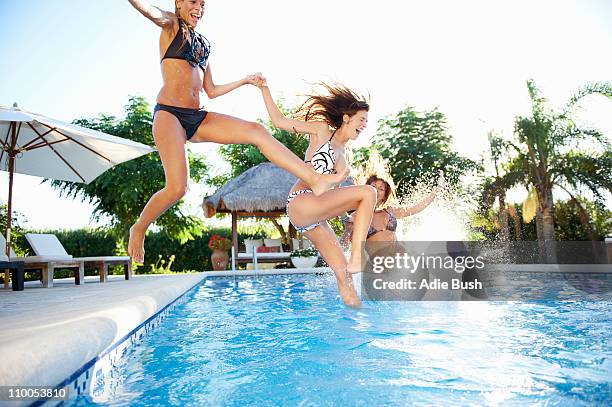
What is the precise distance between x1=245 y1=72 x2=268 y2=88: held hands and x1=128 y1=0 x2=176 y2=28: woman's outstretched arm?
0.72 m

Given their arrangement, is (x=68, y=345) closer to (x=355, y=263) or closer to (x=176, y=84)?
(x=355, y=263)

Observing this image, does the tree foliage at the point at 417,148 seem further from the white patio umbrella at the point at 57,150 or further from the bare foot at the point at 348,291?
the bare foot at the point at 348,291

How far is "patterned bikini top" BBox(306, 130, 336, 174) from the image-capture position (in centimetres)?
393

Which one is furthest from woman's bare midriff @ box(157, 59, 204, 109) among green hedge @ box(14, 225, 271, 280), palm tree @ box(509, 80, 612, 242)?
green hedge @ box(14, 225, 271, 280)

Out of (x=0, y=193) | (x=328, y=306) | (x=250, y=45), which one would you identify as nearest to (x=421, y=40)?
(x=250, y=45)

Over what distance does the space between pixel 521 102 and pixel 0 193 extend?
1872cm

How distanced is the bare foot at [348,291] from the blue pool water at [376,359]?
0.09 meters

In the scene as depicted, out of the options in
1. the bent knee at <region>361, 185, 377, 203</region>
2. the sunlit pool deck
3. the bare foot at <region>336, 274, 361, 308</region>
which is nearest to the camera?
the sunlit pool deck

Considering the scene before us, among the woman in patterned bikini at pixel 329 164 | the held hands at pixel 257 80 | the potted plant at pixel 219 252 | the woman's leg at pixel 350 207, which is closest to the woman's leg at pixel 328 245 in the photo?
the woman in patterned bikini at pixel 329 164

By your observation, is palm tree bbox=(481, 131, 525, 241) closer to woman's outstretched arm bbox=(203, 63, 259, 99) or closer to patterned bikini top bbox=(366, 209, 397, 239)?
patterned bikini top bbox=(366, 209, 397, 239)

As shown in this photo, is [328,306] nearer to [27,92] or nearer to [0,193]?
[0,193]

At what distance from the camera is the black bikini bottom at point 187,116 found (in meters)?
3.70

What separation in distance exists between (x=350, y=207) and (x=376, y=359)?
1431mm

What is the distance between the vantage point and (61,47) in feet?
50.5
